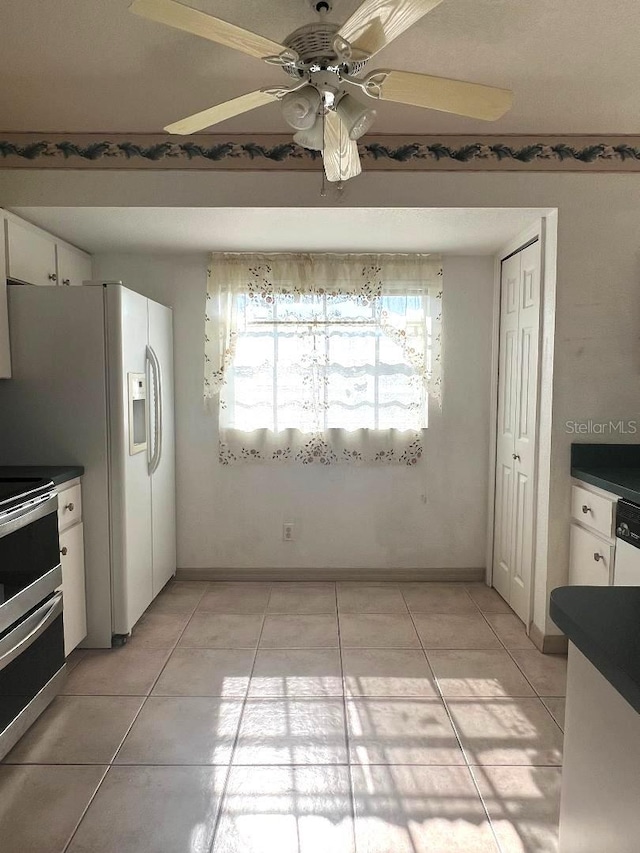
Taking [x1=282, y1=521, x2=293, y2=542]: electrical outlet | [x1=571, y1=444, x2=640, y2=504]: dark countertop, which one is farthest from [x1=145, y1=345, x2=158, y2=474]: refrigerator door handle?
[x1=571, y1=444, x2=640, y2=504]: dark countertop

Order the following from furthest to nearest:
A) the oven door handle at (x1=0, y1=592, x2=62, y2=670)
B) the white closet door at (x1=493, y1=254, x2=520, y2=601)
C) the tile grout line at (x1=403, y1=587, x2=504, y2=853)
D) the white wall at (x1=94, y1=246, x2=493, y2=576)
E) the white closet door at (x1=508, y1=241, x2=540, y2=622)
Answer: the white wall at (x1=94, y1=246, x2=493, y2=576) → the white closet door at (x1=493, y1=254, x2=520, y2=601) → the white closet door at (x1=508, y1=241, x2=540, y2=622) → the oven door handle at (x1=0, y1=592, x2=62, y2=670) → the tile grout line at (x1=403, y1=587, x2=504, y2=853)

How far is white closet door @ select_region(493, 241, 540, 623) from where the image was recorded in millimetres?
3014

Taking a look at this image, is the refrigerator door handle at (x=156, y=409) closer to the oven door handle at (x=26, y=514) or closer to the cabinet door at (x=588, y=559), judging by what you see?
the oven door handle at (x=26, y=514)

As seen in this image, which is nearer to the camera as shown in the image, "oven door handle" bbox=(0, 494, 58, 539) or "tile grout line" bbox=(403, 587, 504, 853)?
"tile grout line" bbox=(403, 587, 504, 853)

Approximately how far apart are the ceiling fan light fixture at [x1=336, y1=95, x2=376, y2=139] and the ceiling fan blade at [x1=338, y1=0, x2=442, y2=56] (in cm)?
14

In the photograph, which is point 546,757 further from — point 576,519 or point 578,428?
point 578,428

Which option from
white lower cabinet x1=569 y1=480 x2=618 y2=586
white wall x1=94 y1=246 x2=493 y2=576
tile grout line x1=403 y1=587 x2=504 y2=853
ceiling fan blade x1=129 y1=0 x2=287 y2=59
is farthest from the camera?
white wall x1=94 y1=246 x2=493 y2=576

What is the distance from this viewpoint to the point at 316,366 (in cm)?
371

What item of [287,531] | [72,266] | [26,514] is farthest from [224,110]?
[287,531]

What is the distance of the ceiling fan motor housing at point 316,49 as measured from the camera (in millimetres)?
1452

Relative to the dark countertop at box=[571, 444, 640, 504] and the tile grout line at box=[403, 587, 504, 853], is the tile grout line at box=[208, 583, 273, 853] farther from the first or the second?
the dark countertop at box=[571, 444, 640, 504]

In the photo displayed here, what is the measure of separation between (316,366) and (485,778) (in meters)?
2.46

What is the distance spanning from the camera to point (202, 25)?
1347mm

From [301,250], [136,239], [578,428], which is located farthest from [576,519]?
[136,239]
